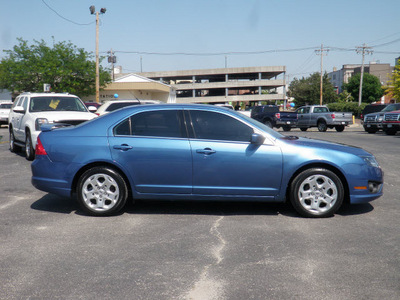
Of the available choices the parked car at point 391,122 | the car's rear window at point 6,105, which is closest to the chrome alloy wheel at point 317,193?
the parked car at point 391,122

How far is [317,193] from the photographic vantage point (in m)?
5.64

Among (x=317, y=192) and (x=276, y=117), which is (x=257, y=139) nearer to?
(x=317, y=192)

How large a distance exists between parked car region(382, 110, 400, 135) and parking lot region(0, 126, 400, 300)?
62.6 feet

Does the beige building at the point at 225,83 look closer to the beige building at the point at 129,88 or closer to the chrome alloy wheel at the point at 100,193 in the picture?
the beige building at the point at 129,88

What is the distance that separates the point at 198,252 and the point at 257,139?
1.85 meters

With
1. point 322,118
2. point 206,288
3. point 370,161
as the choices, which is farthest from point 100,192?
point 322,118

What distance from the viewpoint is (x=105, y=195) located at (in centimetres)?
576

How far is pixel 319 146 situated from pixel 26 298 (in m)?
4.07

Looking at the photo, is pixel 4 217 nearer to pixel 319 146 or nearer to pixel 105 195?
pixel 105 195

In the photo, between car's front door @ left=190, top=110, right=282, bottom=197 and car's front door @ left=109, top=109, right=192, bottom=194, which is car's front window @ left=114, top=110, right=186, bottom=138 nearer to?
car's front door @ left=109, top=109, right=192, bottom=194

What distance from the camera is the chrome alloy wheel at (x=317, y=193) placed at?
18.5 ft

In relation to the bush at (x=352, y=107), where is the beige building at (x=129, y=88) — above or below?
above

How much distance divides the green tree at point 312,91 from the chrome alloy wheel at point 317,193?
86.5 m

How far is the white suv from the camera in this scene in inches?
432
